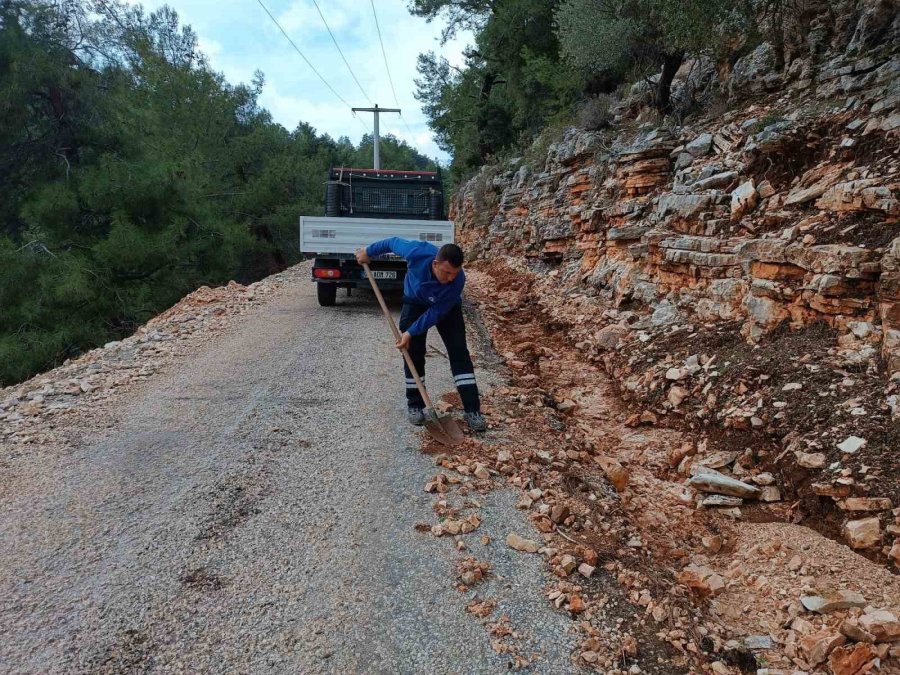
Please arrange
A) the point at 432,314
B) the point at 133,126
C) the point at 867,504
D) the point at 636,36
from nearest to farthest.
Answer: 1. the point at 867,504
2. the point at 432,314
3. the point at 636,36
4. the point at 133,126

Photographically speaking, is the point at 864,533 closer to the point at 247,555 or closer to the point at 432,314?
the point at 432,314

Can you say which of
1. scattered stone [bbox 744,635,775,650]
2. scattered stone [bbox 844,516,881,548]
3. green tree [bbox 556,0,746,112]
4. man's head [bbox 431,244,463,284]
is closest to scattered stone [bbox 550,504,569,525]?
scattered stone [bbox 744,635,775,650]

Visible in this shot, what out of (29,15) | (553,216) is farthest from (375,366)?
(29,15)

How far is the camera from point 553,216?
11547 millimetres

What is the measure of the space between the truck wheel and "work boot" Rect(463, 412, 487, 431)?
5.67 meters

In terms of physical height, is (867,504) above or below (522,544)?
above

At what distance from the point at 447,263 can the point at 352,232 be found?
5201mm

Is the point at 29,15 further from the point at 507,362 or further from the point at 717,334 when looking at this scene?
the point at 717,334

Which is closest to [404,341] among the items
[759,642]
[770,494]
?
[770,494]

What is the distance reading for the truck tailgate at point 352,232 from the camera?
348 inches

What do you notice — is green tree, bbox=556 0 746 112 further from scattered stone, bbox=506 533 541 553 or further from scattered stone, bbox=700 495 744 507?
scattered stone, bbox=506 533 541 553

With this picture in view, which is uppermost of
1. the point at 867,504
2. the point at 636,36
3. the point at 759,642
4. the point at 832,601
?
the point at 636,36

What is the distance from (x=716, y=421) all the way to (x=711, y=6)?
554cm

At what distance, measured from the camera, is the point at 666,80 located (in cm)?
998
